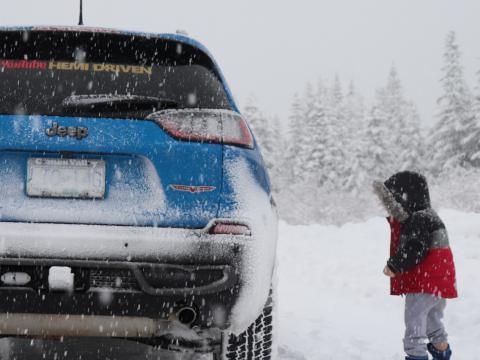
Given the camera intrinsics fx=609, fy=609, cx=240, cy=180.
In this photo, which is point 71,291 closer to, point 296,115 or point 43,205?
point 43,205

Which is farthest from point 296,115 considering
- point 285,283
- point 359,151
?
point 285,283

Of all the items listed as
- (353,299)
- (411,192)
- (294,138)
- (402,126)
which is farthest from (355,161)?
(411,192)

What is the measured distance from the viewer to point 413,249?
4148 millimetres

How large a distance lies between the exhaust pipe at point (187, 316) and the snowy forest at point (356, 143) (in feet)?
89.2

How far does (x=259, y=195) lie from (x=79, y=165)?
83 cm

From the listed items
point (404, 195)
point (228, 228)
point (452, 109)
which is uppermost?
point (228, 228)

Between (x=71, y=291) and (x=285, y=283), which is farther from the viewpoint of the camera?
(x=285, y=283)

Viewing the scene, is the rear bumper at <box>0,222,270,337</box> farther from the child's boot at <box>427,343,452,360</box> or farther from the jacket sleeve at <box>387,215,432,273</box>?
the child's boot at <box>427,343,452,360</box>

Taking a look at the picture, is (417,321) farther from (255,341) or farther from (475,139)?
(475,139)

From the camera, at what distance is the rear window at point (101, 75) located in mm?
2736

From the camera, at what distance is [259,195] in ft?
9.37

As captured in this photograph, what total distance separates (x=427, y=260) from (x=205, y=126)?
2.19m

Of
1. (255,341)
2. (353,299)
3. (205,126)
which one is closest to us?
(205,126)

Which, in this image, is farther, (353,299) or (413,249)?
(353,299)
